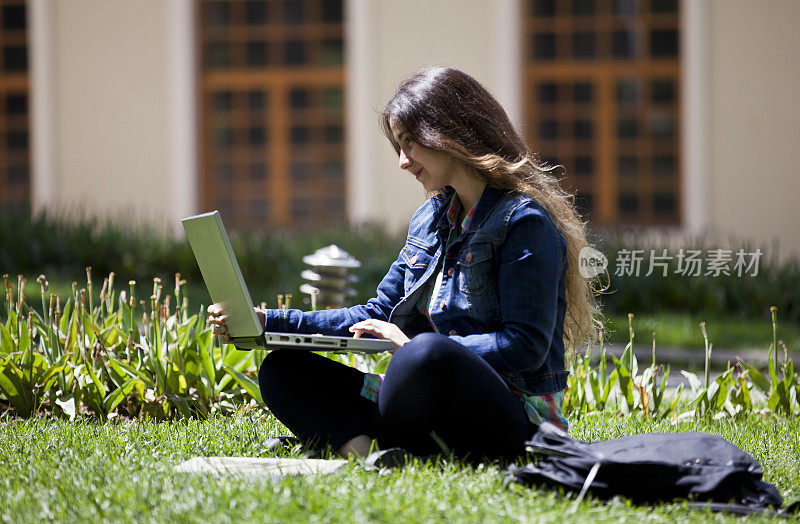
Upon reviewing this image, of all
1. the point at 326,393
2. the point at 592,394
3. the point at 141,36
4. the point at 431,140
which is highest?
the point at 141,36

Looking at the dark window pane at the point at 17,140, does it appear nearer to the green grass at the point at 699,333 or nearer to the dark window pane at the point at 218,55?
the dark window pane at the point at 218,55

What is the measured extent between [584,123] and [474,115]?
27.9 feet

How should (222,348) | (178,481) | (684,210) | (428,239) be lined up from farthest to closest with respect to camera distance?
(684,210) < (222,348) < (428,239) < (178,481)

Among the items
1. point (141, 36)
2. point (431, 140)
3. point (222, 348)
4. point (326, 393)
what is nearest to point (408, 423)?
point (326, 393)

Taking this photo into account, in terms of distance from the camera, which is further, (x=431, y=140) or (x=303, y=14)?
(x=303, y=14)

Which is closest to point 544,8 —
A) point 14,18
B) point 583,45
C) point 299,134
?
point 583,45

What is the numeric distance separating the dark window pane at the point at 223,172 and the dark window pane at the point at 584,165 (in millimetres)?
3828

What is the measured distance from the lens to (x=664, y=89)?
34.9ft

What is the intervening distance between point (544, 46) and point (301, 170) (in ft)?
9.78

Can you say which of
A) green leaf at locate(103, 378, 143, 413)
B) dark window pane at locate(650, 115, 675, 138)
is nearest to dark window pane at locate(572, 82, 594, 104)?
dark window pane at locate(650, 115, 675, 138)

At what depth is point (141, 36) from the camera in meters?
10.7

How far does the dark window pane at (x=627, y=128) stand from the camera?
10773 mm

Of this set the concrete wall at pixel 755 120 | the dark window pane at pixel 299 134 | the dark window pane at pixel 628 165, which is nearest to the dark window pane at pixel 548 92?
the dark window pane at pixel 628 165

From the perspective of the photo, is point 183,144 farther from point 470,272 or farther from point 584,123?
point 470,272
